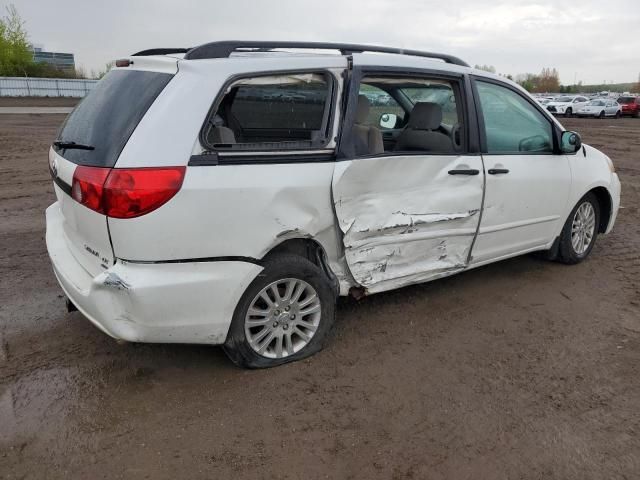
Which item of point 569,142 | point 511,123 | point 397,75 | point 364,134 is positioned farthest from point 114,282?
point 569,142

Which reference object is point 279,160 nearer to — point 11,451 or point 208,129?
point 208,129

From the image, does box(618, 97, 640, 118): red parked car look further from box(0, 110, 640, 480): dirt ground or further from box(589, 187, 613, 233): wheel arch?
box(0, 110, 640, 480): dirt ground

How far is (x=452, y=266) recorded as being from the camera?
411 centimetres

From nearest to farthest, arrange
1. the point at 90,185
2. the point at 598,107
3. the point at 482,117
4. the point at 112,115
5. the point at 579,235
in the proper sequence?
1. the point at 90,185
2. the point at 112,115
3. the point at 482,117
4. the point at 579,235
5. the point at 598,107

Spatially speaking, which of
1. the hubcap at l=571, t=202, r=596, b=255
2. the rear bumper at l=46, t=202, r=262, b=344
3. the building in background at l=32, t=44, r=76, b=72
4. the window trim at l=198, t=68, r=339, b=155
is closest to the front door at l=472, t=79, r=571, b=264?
the hubcap at l=571, t=202, r=596, b=255

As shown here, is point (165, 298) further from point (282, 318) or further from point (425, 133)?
point (425, 133)

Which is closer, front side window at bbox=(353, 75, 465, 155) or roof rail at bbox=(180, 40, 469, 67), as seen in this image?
roof rail at bbox=(180, 40, 469, 67)

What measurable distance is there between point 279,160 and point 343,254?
0.76 metres

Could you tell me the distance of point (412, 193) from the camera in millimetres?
3676

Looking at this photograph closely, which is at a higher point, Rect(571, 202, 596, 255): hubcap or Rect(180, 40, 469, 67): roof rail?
Rect(180, 40, 469, 67): roof rail

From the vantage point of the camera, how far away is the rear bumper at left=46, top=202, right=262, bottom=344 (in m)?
2.78

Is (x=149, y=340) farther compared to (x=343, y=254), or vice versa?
(x=343, y=254)

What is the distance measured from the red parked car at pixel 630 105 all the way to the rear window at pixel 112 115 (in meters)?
42.6

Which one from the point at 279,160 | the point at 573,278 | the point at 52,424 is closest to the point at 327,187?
the point at 279,160
